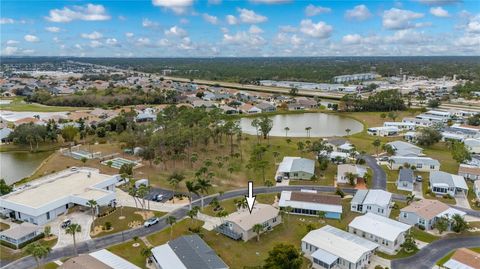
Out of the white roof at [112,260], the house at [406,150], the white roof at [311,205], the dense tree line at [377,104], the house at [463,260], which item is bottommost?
the white roof at [112,260]

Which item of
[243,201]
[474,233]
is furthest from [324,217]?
[474,233]

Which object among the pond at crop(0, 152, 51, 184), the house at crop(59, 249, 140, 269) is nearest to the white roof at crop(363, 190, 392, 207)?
the house at crop(59, 249, 140, 269)

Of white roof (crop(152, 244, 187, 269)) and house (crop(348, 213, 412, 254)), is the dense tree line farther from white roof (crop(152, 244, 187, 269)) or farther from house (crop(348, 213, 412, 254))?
white roof (crop(152, 244, 187, 269))

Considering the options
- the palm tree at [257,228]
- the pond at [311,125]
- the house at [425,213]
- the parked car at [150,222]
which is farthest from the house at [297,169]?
the pond at [311,125]

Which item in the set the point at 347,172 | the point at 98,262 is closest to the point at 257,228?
the point at 98,262

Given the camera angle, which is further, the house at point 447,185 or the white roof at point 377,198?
the house at point 447,185

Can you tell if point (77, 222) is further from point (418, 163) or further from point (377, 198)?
point (418, 163)

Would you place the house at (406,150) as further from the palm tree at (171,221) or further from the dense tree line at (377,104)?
the dense tree line at (377,104)
